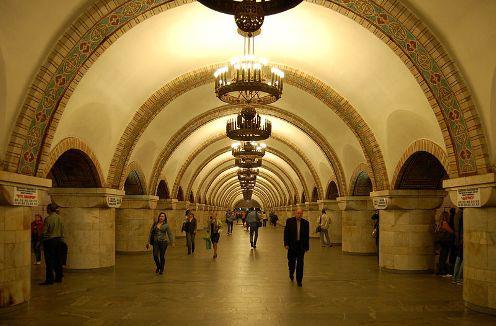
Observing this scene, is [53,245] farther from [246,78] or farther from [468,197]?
[468,197]

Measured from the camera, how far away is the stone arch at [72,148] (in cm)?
858

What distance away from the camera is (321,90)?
11.8 meters

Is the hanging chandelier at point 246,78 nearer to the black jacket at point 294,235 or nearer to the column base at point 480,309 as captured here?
the black jacket at point 294,235

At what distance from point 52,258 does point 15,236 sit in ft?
7.39

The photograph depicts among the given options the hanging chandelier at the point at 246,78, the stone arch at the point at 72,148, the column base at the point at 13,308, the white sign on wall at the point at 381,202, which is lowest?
the column base at the point at 13,308

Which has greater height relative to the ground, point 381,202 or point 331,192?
point 331,192

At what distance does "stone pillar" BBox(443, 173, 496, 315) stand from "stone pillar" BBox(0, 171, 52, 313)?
6.08 m

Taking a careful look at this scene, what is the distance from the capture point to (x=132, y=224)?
14703 mm

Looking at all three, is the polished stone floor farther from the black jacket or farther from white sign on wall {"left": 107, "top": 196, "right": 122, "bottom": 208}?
white sign on wall {"left": 107, "top": 196, "right": 122, "bottom": 208}

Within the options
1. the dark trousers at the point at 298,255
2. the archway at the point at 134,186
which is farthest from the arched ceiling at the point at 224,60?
the dark trousers at the point at 298,255

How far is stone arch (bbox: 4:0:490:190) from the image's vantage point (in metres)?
6.82

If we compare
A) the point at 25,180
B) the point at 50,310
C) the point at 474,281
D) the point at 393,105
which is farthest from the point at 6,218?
the point at 393,105

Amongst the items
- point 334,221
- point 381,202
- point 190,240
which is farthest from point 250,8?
point 334,221

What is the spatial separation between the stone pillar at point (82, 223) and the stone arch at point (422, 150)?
20.5ft
